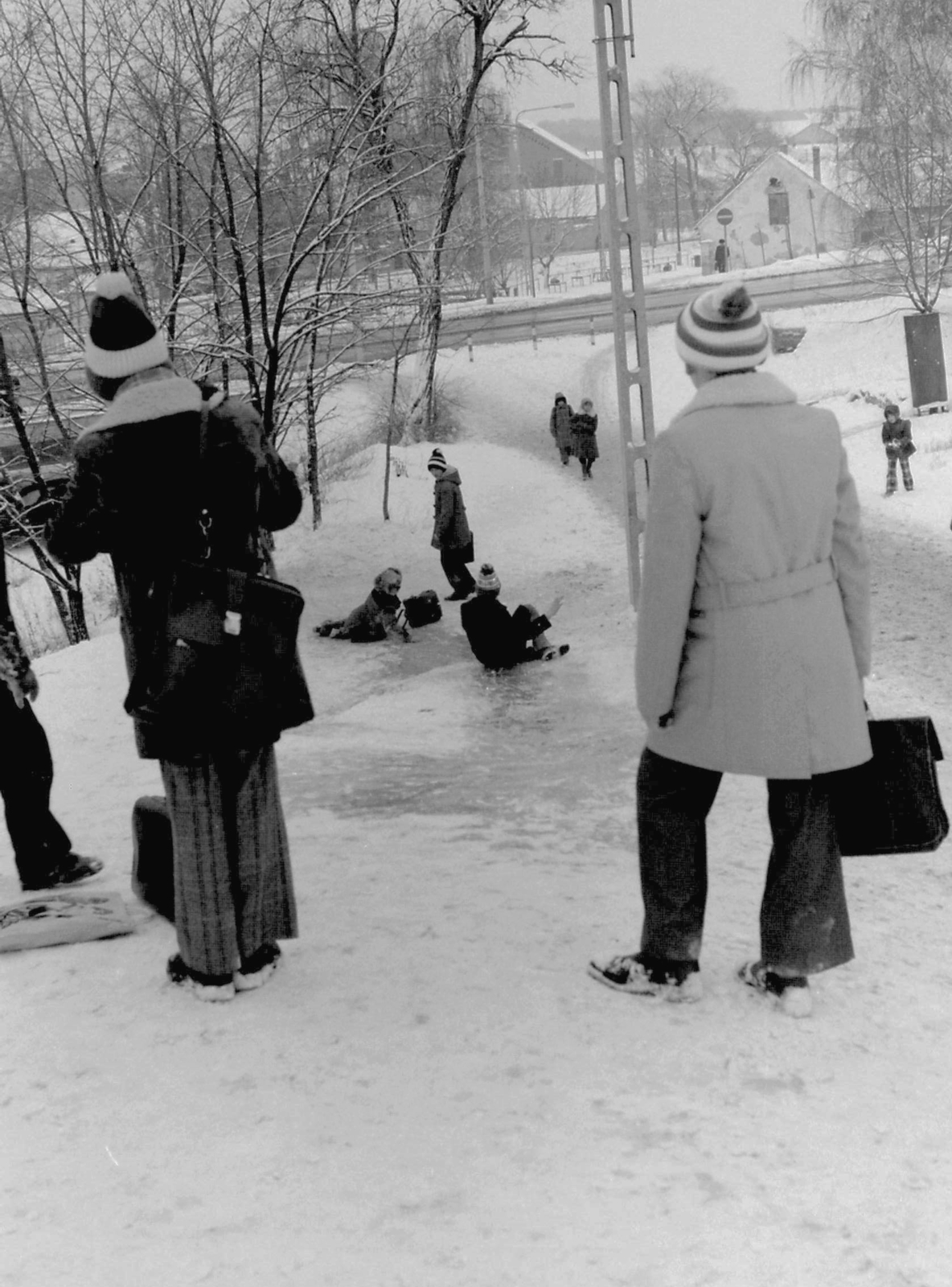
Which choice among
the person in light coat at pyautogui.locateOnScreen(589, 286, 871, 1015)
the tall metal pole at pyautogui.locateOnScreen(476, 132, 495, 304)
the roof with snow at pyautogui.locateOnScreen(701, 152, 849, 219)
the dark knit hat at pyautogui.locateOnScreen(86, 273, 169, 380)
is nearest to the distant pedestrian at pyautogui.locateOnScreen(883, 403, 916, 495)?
the tall metal pole at pyautogui.locateOnScreen(476, 132, 495, 304)

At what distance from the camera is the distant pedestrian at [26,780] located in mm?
4121

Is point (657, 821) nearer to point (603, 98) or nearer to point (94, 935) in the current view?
point (94, 935)

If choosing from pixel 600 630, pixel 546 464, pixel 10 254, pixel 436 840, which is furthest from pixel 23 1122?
pixel 546 464

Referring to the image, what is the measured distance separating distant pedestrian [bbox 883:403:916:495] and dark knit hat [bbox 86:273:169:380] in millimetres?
13601

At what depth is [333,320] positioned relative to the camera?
46.7 ft

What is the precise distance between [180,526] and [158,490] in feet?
0.31

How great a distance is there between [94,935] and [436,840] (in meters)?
1.52

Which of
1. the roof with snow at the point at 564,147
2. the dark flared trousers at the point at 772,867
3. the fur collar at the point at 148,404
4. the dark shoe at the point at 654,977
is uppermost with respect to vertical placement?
the roof with snow at the point at 564,147

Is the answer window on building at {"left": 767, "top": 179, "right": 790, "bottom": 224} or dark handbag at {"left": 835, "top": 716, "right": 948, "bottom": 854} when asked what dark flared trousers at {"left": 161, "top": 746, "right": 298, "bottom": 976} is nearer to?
dark handbag at {"left": 835, "top": 716, "right": 948, "bottom": 854}

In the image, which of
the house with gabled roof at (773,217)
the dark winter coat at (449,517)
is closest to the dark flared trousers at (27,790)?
the dark winter coat at (449,517)

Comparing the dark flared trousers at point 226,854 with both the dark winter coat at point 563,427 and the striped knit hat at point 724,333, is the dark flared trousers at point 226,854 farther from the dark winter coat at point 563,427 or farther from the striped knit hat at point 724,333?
the dark winter coat at point 563,427

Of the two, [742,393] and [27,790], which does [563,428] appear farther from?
[742,393]

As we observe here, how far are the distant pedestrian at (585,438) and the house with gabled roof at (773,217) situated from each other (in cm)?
2492

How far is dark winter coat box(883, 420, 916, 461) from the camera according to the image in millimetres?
15547
